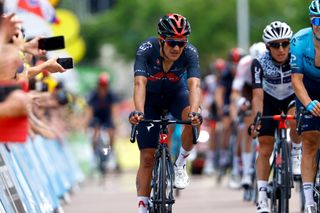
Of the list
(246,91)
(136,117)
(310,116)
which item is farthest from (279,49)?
(246,91)

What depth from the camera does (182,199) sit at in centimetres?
2033

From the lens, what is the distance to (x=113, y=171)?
30406mm

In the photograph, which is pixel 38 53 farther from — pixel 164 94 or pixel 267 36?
pixel 267 36

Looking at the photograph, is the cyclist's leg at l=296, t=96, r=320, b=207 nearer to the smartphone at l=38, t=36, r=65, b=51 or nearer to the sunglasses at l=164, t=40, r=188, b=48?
the sunglasses at l=164, t=40, r=188, b=48

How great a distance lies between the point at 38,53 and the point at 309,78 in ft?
8.93

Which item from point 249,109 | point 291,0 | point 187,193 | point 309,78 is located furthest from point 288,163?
point 291,0

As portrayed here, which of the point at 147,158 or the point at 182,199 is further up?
the point at 147,158

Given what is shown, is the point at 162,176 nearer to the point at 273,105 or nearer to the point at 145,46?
the point at 145,46

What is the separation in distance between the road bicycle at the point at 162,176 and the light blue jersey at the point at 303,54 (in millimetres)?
1172

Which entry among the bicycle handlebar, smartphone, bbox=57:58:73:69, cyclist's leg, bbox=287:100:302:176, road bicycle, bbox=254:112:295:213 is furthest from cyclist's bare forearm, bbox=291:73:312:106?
smartphone, bbox=57:58:73:69

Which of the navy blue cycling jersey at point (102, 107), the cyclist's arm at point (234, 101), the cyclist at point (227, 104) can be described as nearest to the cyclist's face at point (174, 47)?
the cyclist's arm at point (234, 101)

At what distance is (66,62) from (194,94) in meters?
1.42

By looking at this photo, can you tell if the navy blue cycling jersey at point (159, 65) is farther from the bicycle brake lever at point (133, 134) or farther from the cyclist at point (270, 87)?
the cyclist at point (270, 87)

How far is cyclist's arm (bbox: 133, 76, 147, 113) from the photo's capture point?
12.3 m
